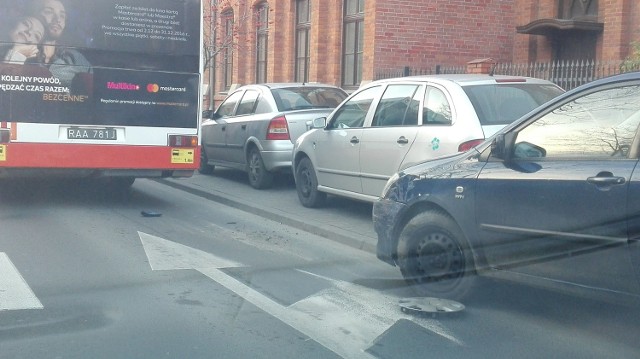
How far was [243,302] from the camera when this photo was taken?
7312 millimetres

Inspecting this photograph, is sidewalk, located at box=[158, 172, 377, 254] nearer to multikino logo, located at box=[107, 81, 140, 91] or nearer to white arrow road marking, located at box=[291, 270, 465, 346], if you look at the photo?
white arrow road marking, located at box=[291, 270, 465, 346]

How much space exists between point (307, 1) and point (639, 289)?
1878 centimetres

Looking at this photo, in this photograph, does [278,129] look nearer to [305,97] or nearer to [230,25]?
[305,97]

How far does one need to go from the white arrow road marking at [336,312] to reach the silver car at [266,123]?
547 cm

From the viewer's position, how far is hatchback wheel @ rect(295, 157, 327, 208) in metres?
12.3

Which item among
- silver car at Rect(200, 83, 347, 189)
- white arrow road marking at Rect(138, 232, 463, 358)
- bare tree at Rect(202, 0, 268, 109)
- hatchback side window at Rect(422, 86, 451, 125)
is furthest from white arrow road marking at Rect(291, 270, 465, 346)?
bare tree at Rect(202, 0, 268, 109)

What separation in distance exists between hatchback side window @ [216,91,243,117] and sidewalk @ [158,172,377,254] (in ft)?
3.87

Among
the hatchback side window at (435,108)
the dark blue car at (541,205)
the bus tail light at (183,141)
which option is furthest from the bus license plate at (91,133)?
the dark blue car at (541,205)

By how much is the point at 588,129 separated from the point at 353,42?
15251 millimetres

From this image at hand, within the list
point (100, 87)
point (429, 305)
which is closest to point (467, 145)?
point (429, 305)

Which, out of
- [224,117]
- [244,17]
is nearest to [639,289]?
[224,117]

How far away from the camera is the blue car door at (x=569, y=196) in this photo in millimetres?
5863

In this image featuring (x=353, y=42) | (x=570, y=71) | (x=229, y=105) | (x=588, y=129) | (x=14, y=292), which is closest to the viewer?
(x=588, y=129)

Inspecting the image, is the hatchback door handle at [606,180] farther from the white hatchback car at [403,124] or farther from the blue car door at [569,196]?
the white hatchback car at [403,124]
